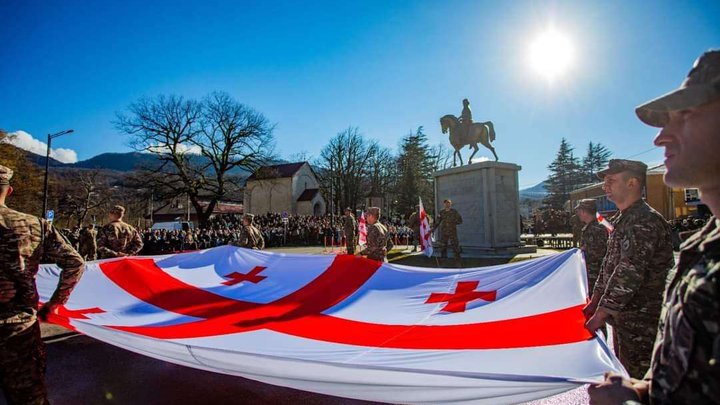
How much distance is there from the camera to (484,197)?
43.4 feet

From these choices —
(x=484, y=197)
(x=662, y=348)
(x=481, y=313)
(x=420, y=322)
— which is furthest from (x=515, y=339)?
(x=484, y=197)

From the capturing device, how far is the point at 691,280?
96 cm

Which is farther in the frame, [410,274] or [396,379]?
[410,274]

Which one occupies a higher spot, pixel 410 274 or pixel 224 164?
pixel 224 164

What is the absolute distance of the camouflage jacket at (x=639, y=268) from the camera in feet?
7.55

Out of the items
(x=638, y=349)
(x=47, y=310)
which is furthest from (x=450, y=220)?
(x=47, y=310)

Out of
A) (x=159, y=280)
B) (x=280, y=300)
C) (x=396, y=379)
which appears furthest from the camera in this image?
(x=159, y=280)

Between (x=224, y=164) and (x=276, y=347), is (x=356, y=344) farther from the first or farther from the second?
(x=224, y=164)

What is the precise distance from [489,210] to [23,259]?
12.8m

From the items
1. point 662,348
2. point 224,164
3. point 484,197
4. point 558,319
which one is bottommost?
point 558,319

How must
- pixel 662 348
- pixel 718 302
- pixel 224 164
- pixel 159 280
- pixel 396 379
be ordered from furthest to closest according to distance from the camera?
pixel 224 164, pixel 159 280, pixel 396 379, pixel 662 348, pixel 718 302

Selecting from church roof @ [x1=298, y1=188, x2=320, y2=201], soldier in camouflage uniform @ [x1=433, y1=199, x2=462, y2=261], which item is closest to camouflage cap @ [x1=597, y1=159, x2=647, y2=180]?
soldier in camouflage uniform @ [x1=433, y1=199, x2=462, y2=261]

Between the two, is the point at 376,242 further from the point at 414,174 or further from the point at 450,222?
the point at 414,174

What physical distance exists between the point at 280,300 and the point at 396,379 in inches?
104
